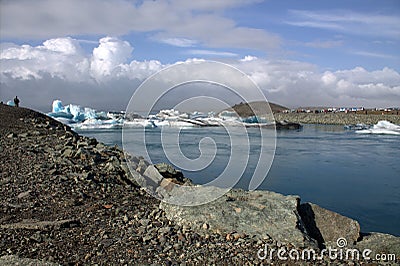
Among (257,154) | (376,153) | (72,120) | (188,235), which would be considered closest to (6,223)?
(188,235)

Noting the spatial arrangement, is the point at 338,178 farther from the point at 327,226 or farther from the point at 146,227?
the point at 146,227

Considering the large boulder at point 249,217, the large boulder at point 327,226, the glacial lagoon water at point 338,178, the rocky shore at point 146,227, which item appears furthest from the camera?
the glacial lagoon water at point 338,178

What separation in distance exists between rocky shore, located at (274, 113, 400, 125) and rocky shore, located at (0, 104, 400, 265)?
26.2 m

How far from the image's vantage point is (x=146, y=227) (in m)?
3.15

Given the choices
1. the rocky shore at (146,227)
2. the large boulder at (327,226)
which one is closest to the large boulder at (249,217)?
the rocky shore at (146,227)

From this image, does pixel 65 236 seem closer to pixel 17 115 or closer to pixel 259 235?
pixel 259 235

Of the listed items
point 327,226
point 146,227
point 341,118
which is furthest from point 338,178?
point 341,118

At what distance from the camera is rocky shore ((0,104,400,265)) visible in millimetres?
2664

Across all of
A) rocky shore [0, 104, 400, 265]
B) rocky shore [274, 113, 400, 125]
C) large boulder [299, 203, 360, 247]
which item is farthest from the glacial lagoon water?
rocky shore [274, 113, 400, 125]

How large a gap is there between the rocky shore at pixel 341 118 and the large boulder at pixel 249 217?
86.5 feet

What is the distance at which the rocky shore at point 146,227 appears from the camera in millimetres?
2664

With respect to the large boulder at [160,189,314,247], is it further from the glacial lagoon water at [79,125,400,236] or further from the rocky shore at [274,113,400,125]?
the rocky shore at [274,113,400,125]

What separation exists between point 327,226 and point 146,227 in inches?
62.5

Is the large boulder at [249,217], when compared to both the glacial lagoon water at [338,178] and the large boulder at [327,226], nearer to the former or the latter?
the large boulder at [327,226]
